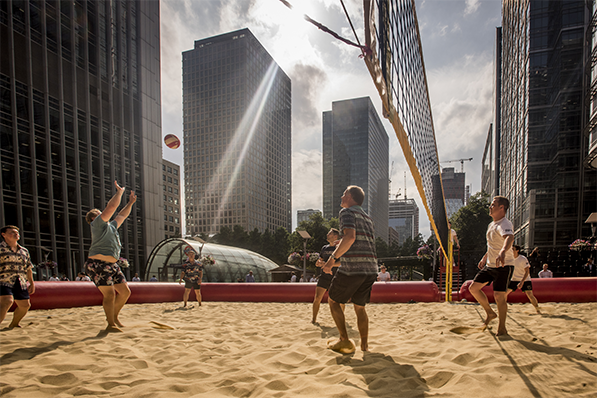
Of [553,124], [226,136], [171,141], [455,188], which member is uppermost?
[226,136]

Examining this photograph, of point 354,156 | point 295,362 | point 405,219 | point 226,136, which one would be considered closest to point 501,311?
point 295,362

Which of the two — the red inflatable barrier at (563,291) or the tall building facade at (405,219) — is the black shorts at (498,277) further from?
the tall building facade at (405,219)

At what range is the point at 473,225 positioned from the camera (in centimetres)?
3712

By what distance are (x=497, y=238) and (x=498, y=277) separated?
0.47m

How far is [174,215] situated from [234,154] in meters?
44.1

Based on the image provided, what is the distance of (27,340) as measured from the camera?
3604mm

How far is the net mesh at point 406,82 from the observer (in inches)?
133

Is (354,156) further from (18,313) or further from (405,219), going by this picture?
(18,313)

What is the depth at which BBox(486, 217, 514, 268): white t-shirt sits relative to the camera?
375 centimetres

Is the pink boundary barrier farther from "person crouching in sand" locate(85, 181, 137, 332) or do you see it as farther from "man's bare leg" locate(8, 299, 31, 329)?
"person crouching in sand" locate(85, 181, 137, 332)

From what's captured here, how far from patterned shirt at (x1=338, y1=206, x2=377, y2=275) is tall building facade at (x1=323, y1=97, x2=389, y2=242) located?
12073cm

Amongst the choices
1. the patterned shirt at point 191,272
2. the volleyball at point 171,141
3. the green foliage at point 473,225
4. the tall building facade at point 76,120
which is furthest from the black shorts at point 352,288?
the green foliage at point 473,225

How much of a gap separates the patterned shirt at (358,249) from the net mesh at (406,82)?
1.42 meters

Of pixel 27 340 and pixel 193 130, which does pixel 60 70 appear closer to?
pixel 27 340
